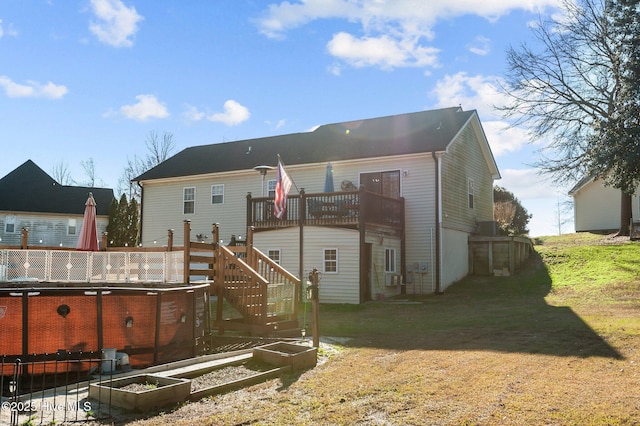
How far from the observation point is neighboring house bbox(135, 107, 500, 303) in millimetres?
20328

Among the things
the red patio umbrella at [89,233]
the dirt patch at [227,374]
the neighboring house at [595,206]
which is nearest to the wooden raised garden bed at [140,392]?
the dirt patch at [227,374]

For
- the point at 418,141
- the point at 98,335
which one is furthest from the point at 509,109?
the point at 98,335

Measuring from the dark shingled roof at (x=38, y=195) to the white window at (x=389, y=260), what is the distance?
27.1 metres

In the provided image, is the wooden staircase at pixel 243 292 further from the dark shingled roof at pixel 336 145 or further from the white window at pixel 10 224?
the white window at pixel 10 224

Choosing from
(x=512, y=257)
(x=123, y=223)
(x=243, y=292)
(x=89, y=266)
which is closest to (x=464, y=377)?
(x=243, y=292)

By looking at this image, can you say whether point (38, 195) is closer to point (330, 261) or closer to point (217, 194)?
point (217, 194)

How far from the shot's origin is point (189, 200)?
28188 mm

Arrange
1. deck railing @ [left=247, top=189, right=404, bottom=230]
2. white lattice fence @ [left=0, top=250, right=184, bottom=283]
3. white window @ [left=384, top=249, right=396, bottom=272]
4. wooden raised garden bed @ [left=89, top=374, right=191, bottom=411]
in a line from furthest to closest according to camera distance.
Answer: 1. white window @ [left=384, top=249, right=396, bottom=272]
2. deck railing @ [left=247, top=189, right=404, bottom=230]
3. white lattice fence @ [left=0, top=250, right=184, bottom=283]
4. wooden raised garden bed @ [left=89, top=374, right=191, bottom=411]

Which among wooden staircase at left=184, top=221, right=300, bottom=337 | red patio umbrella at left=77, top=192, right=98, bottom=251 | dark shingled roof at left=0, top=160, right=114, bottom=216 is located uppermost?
dark shingled roof at left=0, top=160, right=114, bottom=216

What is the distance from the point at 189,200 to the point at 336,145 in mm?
8109

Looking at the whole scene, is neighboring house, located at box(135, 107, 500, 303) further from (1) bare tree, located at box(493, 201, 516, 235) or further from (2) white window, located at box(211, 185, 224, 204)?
(1) bare tree, located at box(493, 201, 516, 235)

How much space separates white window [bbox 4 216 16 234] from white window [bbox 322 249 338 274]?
28.0 meters

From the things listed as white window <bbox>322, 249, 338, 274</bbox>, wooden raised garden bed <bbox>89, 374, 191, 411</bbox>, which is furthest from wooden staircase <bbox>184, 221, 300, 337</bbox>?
white window <bbox>322, 249, 338, 274</bbox>

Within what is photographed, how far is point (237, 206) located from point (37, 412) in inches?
805
